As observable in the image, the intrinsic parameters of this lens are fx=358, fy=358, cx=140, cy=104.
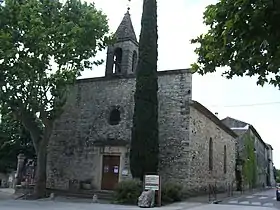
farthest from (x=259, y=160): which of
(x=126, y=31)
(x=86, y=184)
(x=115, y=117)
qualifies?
(x=86, y=184)

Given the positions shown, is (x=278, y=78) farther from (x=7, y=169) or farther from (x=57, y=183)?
(x=7, y=169)

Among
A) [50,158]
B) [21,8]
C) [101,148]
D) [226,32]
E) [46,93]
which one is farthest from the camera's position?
[50,158]

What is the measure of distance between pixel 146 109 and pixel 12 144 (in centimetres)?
1497

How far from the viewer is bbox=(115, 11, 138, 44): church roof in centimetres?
2320

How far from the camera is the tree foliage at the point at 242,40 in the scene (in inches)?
222

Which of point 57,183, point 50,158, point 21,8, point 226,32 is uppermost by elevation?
point 21,8

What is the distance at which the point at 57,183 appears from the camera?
23.1m

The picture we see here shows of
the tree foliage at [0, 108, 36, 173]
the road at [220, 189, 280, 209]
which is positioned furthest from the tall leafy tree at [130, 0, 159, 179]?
the tree foliage at [0, 108, 36, 173]

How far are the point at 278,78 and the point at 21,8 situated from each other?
12.8 m

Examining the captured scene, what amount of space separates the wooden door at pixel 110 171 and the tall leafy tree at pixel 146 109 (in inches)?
112

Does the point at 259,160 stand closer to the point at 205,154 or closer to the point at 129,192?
the point at 205,154

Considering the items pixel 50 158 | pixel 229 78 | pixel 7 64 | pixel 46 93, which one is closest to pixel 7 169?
pixel 50 158

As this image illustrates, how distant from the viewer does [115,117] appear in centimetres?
2236

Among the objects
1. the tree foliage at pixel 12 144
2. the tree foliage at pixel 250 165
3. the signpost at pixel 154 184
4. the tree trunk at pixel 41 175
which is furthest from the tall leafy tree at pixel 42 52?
the tree foliage at pixel 250 165
